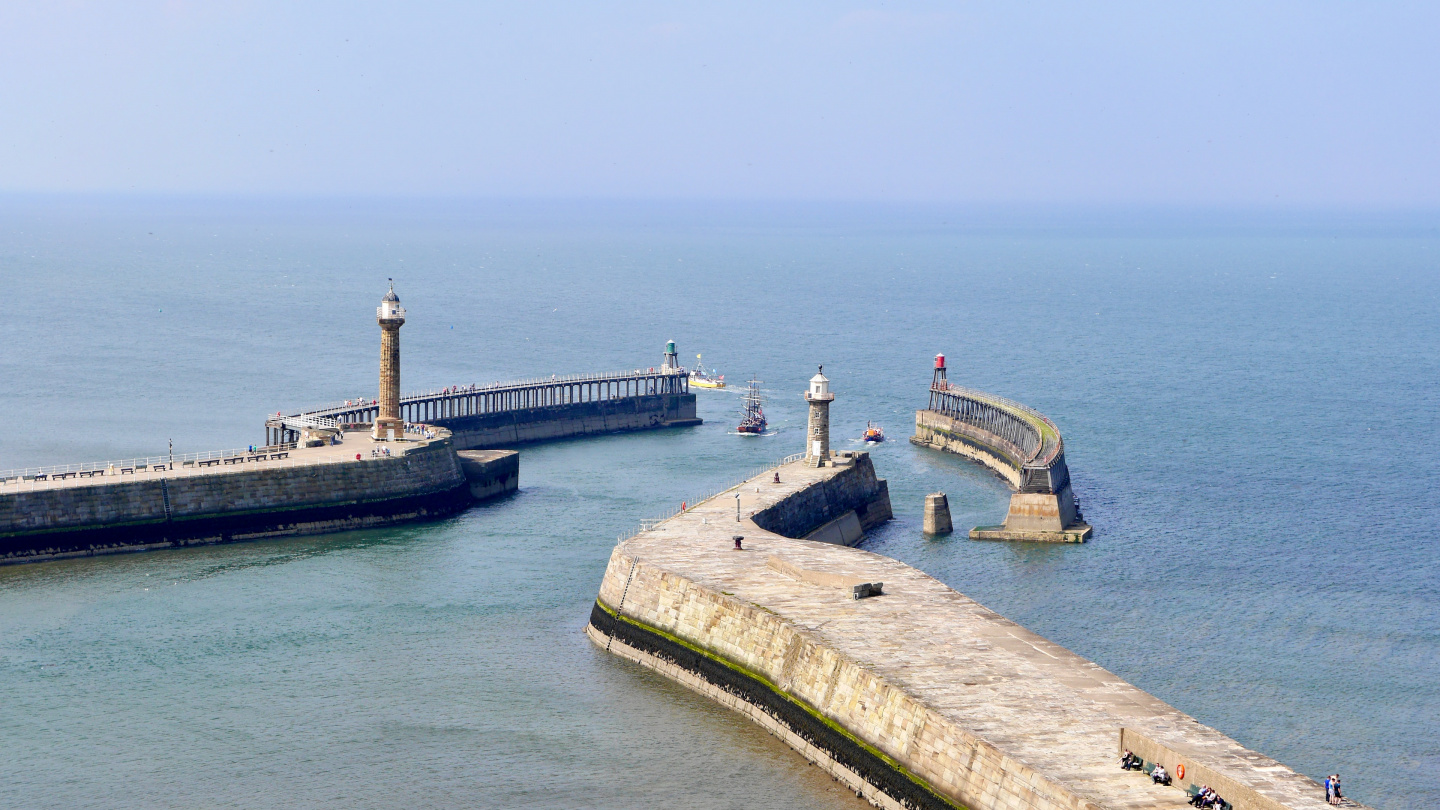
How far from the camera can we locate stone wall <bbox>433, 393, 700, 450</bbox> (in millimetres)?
123812

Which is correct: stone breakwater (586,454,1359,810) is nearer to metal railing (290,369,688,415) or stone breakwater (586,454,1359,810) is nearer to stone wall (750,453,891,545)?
stone wall (750,453,891,545)

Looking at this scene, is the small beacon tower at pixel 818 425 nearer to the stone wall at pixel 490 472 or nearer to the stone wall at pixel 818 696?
the stone wall at pixel 490 472

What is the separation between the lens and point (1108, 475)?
11138 cm

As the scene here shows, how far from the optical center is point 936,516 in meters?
93.7

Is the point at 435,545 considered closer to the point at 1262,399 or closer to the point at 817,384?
the point at 817,384

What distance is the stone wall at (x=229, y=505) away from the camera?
82.8 metres

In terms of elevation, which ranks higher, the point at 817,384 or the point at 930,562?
the point at 817,384

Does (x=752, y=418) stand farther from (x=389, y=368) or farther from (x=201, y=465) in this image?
(x=201, y=465)

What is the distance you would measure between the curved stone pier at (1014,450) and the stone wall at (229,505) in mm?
32368

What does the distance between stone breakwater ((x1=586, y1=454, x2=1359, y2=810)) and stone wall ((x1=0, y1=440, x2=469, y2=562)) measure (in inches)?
879

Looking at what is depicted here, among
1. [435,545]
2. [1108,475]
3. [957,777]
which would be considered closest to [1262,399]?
[1108,475]

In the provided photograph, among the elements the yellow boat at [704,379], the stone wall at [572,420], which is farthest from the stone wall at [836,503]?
the yellow boat at [704,379]

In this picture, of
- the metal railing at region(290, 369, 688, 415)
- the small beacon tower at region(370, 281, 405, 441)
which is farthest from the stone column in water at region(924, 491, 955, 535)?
the metal railing at region(290, 369, 688, 415)

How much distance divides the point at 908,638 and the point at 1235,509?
4631 cm
